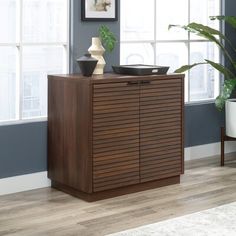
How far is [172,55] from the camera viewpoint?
5188mm

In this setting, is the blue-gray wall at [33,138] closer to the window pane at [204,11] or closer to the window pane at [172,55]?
the window pane at [172,55]

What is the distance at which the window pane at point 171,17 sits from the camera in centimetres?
505

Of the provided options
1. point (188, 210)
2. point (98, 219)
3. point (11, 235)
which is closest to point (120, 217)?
point (98, 219)

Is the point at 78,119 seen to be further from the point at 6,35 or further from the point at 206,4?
the point at 206,4

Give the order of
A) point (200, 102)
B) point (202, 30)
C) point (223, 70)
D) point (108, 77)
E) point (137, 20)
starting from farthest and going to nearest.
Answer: point (200, 102) < point (223, 70) < point (202, 30) < point (137, 20) < point (108, 77)

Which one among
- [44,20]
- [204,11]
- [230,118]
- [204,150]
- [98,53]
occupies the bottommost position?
[204,150]

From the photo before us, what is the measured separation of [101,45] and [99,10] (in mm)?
301

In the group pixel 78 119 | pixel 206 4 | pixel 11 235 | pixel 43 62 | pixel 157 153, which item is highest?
pixel 206 4

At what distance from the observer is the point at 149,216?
12.1 feet

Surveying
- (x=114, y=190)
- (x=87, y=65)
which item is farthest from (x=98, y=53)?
(x=114, y=190)

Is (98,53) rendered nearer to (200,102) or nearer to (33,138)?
(33,138)

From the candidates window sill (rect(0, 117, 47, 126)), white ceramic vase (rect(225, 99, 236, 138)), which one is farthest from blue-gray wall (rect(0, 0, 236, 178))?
white ceramic vase (rect(225, 99, 236, 138))

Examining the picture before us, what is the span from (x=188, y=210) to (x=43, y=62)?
5.02ft

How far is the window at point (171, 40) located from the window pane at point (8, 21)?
1.01 m
